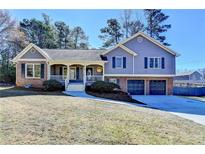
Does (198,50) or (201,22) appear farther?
(198,50)

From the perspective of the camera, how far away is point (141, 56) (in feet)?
54.2

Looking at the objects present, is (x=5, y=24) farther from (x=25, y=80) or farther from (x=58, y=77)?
(x=58, y=77)

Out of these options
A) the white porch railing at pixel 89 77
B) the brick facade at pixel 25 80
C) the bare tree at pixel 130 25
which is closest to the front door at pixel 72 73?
the white porch railing at pixel 89 77

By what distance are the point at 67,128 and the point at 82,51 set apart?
8.99 metres

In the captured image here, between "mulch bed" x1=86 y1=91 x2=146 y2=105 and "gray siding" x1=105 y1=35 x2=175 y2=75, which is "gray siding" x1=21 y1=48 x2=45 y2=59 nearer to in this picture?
"mulch bed" x1=86 y1=91 x2=146 y2=105

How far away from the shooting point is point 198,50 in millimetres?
9344

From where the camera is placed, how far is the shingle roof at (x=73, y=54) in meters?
14.2

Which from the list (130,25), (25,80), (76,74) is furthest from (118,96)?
(25,80)

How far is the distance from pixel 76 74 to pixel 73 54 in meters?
1.57

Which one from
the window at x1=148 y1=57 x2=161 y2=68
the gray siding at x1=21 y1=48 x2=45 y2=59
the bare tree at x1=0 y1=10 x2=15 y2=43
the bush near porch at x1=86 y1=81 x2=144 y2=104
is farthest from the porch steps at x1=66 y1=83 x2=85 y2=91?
the bare tree at x1=0 y1=10 x2=15 y2=43

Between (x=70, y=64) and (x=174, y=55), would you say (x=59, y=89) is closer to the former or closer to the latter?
(x=70, y=64)

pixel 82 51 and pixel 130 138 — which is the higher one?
pixel 82 51

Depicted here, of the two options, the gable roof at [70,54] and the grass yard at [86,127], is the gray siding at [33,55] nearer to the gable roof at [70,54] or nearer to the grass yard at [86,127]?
the gable roof at [70,54]
